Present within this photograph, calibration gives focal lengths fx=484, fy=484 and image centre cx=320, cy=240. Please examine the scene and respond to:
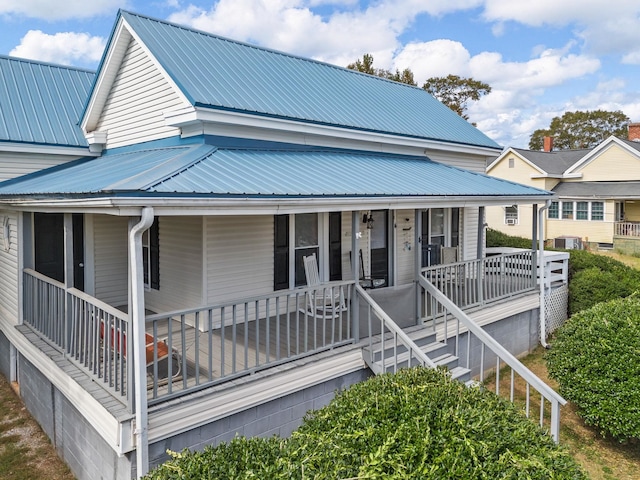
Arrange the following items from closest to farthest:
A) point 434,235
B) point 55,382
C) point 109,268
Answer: point 55,382
point 109,268
point 434,235

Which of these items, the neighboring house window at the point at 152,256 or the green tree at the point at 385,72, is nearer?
the neighboring house window at the point at 152,256

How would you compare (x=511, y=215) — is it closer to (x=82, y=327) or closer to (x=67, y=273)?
(x=82, y=327)

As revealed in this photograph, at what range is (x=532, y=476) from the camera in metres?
3.21

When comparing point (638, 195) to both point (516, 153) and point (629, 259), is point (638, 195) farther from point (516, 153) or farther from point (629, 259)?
point (516, 153)

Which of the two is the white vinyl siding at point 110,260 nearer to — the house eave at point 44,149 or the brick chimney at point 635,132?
the house eave at point 44,149

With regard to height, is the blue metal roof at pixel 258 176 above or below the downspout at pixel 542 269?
above

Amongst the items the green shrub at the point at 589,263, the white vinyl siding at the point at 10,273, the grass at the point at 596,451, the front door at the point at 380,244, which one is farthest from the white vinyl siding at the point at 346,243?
the green shrub at the point at 589,263

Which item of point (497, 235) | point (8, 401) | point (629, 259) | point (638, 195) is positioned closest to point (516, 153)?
point (638, 195)

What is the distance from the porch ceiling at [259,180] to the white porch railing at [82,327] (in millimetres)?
1385

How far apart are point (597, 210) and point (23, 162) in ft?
97.0

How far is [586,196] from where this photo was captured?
2889 cm

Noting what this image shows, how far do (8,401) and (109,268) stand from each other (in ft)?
9.92

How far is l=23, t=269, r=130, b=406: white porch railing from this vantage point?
5.65 m

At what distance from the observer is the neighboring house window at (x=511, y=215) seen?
104 ft
